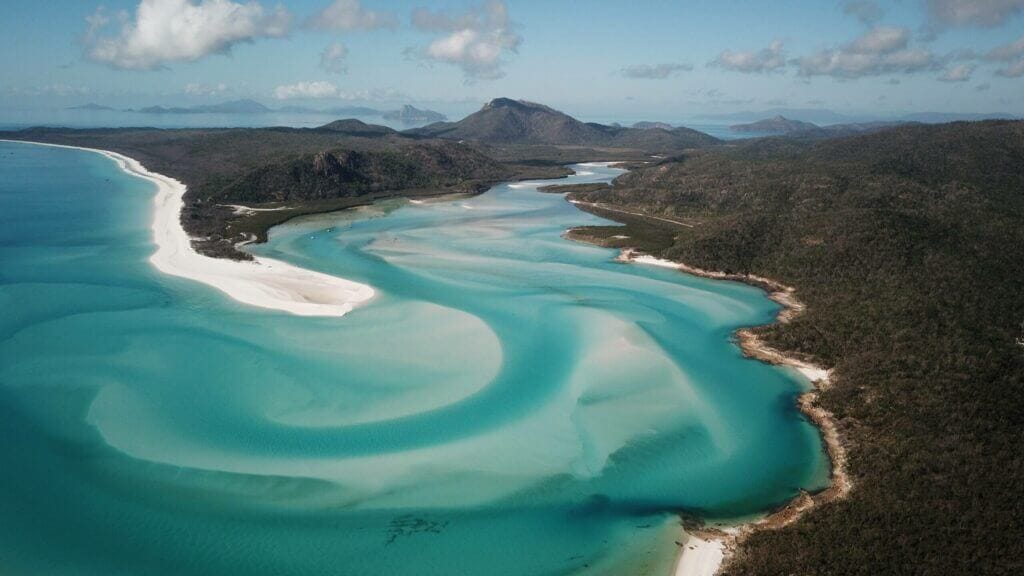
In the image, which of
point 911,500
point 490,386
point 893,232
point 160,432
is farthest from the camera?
point 893,232

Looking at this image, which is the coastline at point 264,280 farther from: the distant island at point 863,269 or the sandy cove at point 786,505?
the sandy cove at point 786,505

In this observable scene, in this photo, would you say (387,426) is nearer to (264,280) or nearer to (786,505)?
(786,505)

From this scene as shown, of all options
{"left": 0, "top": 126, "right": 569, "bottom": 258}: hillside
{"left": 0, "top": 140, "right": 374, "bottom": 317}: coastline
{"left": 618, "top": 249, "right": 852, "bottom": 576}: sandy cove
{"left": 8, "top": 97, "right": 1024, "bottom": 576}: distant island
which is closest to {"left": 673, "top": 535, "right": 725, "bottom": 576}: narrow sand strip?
{"left": 618, "top": 249, "right": 852, "bottom": 576}: sandy cove

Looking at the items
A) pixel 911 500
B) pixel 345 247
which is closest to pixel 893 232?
pixel 911 500

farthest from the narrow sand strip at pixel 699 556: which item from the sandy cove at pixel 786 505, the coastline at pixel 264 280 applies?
the coastline at pixel 264 280

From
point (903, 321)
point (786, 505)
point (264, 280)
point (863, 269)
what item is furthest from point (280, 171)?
point (786, 505)

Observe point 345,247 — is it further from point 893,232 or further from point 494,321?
point 893,232
